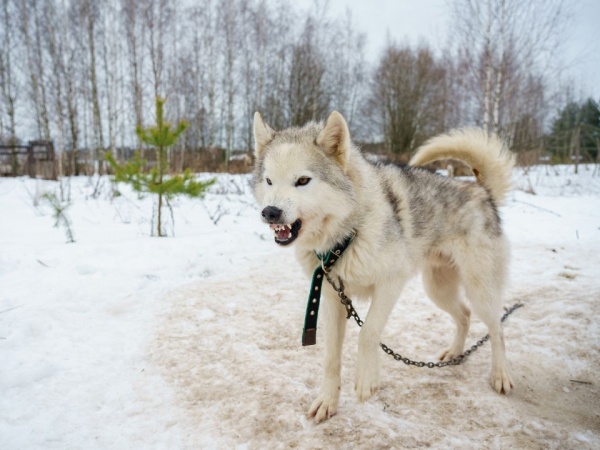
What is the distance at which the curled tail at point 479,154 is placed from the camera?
10.2ft

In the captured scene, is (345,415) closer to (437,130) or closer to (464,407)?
(464,407)

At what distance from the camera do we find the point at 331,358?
2297 millimetres

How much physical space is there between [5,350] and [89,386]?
74 cm

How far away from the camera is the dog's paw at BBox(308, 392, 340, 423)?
2119mm

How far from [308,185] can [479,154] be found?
5.88 feet

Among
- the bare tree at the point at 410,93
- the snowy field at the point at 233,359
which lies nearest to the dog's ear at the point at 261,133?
the snowy field at the point at 233,359

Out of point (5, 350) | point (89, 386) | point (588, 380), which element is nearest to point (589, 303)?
point (588, 380)

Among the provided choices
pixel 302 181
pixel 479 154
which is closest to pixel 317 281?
pixel 302 181

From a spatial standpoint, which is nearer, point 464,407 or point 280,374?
point 464,407

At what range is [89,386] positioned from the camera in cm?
232

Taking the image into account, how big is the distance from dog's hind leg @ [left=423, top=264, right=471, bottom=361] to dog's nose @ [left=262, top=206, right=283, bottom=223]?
64.9 inches

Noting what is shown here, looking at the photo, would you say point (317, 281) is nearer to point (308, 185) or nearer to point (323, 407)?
point (308, 185)

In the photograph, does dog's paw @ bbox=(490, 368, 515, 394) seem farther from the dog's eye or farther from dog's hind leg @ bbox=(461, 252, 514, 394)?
the dog's eye

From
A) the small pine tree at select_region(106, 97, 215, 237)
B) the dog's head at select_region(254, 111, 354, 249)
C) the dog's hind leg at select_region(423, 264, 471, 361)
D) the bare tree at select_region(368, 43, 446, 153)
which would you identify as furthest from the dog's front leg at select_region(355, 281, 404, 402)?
the bare tree at select_region(368, 43, 446, 153)
